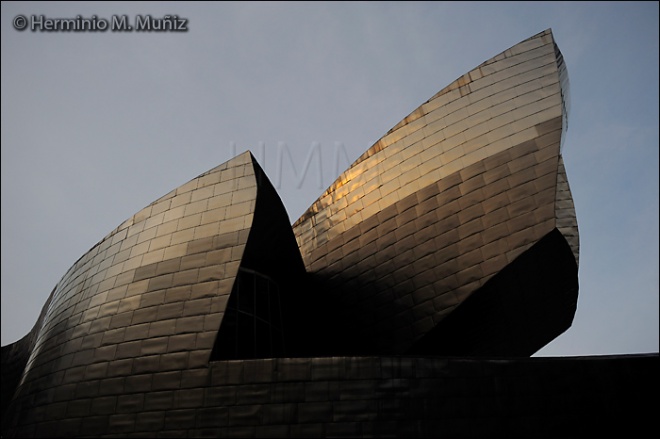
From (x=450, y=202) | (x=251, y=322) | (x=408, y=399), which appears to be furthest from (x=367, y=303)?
(x=408, y=399)

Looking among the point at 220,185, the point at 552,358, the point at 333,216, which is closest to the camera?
the point at 552,358

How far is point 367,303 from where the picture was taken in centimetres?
1442

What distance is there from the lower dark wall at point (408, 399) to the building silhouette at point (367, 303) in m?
0.02

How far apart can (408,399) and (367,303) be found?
18.0ft

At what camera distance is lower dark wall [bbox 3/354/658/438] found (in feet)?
28.7

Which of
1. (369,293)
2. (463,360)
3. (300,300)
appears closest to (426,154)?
(369,293)

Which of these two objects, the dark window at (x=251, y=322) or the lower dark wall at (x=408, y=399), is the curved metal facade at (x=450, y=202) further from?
the lower dark wall at (x=408, y=399)

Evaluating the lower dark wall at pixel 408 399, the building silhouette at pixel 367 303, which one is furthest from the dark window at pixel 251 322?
the lower dark wall at pixel 408 399

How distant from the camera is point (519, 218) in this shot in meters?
12.7

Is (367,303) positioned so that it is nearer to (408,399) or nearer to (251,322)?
(251,322)

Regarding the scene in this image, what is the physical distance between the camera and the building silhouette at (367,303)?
899 centimetres

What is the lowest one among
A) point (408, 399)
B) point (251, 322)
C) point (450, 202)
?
point (408, 399)

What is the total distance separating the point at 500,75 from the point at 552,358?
823 cm

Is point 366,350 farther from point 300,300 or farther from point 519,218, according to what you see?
point 519,218
